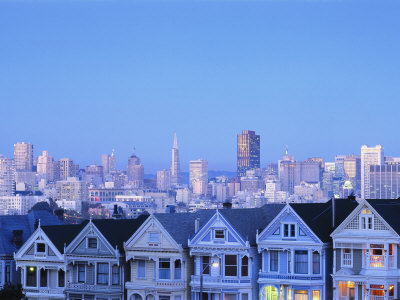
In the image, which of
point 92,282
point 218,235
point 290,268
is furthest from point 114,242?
point 290,268

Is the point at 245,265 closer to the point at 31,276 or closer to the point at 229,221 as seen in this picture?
the point at 229,221

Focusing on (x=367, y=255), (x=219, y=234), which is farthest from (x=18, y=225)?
(x=367, y=255)

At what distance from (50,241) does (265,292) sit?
42.5ft

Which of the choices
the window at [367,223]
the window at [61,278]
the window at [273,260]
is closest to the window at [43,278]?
the window at [61,278]

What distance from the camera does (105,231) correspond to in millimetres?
61031

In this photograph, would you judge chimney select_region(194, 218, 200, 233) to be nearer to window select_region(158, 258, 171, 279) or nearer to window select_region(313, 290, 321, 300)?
window select_region(158, 258, 171, 279)

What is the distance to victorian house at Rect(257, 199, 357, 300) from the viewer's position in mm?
54875

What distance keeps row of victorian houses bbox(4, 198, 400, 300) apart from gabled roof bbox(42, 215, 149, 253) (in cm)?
7

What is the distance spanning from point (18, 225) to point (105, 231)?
9194 mm

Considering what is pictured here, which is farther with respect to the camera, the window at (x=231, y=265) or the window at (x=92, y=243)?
the window at (x=92, y=243)

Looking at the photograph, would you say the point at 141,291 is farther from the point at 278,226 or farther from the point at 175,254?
the point at 278,226

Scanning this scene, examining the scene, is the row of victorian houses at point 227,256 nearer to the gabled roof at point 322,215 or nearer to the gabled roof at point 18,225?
the gabled roof at point 322,215

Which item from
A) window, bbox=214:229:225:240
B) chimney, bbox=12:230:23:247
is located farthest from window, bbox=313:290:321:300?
chimney, bbox=12:230:23:247

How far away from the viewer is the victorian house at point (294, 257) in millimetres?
54875
